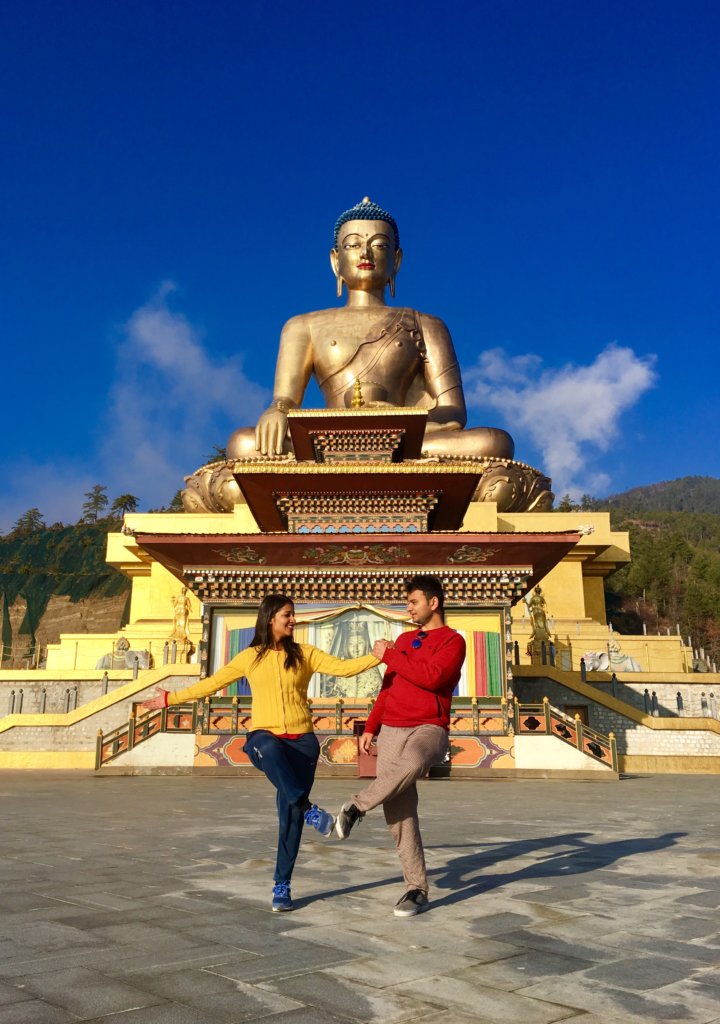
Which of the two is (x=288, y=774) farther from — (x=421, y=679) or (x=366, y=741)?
(x=421, y=679)

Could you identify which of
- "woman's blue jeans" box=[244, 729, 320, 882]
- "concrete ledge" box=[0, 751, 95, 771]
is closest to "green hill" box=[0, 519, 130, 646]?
"concrete ledge" box=[0, 751, 95, 771]

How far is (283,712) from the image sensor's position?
4.15 metres

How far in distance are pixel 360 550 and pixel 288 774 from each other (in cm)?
1115

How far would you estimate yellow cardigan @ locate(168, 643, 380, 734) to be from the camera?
416 centimetres

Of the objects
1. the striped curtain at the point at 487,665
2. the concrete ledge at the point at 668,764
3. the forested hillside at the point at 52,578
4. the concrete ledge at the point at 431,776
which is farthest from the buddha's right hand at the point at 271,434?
the forested hillside at the point at 52,578

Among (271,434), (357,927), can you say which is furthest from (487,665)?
(357,927)

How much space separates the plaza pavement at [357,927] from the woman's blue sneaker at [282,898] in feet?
0.28

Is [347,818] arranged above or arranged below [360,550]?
below

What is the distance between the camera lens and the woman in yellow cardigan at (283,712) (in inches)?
156

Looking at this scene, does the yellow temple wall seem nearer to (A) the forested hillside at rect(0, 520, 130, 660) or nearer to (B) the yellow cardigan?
(B) the yellow cardigan

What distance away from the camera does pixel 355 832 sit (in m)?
6.87

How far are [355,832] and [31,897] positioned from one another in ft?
10.8

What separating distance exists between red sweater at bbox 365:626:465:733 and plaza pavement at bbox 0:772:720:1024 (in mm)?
873

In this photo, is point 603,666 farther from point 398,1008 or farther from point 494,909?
point 398,1008
